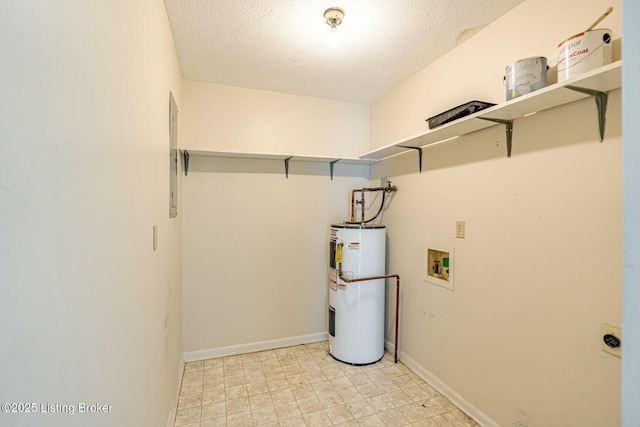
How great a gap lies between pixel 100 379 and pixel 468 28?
2.66 metres

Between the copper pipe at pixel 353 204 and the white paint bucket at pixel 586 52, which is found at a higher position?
the white paint bucket at pixel 586 52

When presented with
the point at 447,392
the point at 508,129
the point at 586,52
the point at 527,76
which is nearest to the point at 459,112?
the point at 508,129

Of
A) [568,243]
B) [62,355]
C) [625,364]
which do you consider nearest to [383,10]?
[568,243]

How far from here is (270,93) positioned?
3.08 metres

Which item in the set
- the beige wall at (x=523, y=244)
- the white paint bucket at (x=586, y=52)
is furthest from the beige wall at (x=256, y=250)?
the white paint bucket at (x=586, y=52)

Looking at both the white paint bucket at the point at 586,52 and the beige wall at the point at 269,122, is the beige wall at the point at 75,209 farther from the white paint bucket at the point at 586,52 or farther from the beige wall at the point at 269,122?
the white paint bucket at the point at 586,52

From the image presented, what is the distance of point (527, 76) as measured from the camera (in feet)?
5.16

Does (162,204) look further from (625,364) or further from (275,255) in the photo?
(625,364)

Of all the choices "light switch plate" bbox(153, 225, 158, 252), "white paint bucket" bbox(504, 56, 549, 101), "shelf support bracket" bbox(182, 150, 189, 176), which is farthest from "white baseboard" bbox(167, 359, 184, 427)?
Result: "white paint bucket" bbox(504, 56, 549, 101)

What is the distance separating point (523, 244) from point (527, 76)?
94 centimetres

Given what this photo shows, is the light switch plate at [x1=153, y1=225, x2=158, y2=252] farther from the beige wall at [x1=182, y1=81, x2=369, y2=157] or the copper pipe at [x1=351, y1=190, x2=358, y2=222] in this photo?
the copper pipe at [x1=351, y1=190, x2=358, y2=222]

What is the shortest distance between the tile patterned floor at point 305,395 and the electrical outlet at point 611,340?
1.09 m

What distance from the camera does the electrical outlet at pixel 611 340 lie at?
1.34 meters

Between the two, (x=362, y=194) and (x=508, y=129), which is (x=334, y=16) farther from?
(x=362, y=194)
